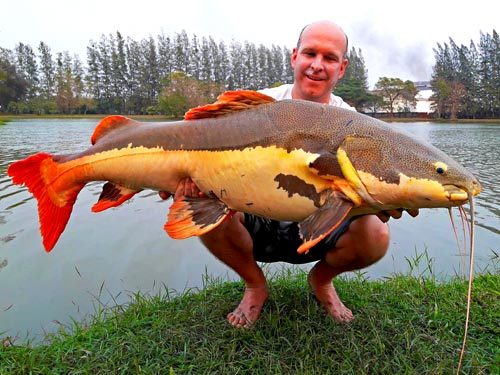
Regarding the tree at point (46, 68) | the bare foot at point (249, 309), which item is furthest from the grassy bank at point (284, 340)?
the tree at point (46, 68)

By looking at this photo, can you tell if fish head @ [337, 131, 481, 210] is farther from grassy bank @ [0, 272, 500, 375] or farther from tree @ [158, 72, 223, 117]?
tree @ [158, 72, 223, 117]

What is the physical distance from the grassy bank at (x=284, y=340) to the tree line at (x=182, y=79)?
1784 inches

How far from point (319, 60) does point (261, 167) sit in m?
1.20

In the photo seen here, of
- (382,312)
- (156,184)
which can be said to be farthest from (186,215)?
(382,312)

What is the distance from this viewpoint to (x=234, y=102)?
1.86 m

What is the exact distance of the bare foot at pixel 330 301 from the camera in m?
2.32

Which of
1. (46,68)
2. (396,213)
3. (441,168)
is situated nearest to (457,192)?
(441,168)

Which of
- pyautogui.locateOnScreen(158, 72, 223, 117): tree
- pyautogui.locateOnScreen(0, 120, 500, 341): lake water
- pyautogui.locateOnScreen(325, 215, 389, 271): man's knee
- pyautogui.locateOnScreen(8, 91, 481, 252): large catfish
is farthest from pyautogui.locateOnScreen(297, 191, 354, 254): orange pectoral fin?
pyautogui.locateOnScreen(158, 72, 223, 117): tree

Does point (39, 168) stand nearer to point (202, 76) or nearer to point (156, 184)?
point (156, 184)

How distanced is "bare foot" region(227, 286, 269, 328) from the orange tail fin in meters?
1.09

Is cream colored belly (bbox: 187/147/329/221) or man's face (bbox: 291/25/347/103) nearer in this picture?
cream colored belly (bbox: 187/147/329/221)

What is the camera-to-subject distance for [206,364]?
1932 mm

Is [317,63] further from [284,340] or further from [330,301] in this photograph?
[284,340]

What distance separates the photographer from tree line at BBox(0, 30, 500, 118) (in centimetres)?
5094
